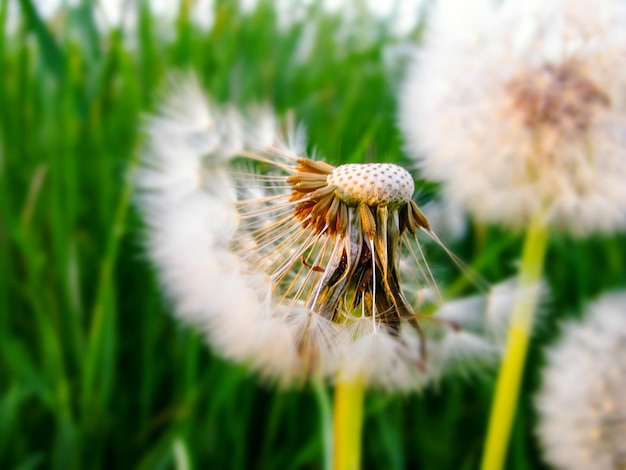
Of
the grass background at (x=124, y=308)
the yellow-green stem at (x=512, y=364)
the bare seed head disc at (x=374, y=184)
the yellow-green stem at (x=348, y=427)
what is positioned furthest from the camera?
the grass background at (x=124, y=308)

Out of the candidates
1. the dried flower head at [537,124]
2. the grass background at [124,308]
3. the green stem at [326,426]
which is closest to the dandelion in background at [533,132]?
the dried flower head at [537,124]

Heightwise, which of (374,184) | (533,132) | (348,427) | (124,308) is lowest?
(348,427)

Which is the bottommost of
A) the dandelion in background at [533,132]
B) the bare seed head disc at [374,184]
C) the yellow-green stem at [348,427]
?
the yellow-green stem at [348,427]

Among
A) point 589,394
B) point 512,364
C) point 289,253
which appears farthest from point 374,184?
point 589,394

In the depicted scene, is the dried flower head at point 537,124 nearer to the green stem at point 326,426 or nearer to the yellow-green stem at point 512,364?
the yellow-green stem at point 512,364

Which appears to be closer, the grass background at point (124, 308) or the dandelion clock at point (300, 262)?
the dandelion clock at point (300, 262)

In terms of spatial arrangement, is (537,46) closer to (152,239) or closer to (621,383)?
(621,383)

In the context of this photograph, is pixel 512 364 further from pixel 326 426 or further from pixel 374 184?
pixel 374 184
